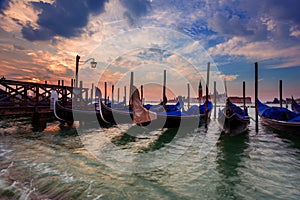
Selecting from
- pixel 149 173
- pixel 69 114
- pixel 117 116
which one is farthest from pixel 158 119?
pixel 69 114

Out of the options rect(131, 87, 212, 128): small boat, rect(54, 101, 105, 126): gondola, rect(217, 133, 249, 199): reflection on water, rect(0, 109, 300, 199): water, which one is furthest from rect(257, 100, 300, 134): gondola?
rect(54, 101, 105, 126): gondola

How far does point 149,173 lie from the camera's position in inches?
145

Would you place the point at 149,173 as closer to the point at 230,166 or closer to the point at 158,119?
the point at 230,166

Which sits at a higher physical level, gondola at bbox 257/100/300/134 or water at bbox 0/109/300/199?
gondola at bbox 257/100/300/134

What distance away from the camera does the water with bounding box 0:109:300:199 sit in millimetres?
2836

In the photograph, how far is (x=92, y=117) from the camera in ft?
33.4

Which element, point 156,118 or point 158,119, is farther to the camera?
point 158,119

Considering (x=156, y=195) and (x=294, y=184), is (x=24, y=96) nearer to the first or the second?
(x=156, y=195)

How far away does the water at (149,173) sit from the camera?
9.30 feet

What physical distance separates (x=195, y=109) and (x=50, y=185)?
1147 cm

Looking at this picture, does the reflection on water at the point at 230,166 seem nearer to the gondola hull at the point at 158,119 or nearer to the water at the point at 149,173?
the water at the point at 149,173

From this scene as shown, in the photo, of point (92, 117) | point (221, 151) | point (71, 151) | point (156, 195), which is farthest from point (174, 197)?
point (92, 117)

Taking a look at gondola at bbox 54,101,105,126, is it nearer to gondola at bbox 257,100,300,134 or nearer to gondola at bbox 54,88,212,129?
gondola at bbox 54,88,212,129

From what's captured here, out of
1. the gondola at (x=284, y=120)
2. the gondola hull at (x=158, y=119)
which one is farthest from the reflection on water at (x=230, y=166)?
the gondola at (x=284, y=120)
